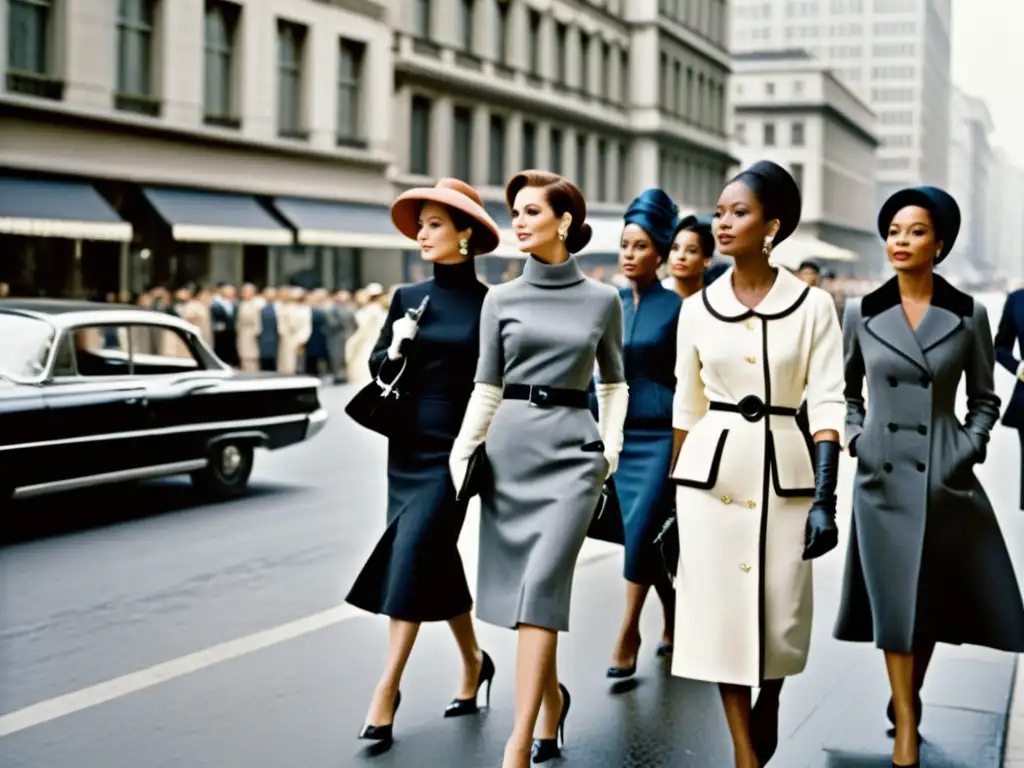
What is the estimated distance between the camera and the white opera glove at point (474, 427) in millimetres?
5156

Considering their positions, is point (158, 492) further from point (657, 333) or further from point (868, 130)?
point (868, 130)

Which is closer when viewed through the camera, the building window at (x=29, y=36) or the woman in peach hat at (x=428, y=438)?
the woman in peach hat at (x=428, y=438)

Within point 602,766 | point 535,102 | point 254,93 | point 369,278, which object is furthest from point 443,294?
point 535,102

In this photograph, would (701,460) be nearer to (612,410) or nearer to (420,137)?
(612,410)

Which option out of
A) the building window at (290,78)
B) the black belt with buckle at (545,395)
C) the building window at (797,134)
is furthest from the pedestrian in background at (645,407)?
the building window at (797,134)

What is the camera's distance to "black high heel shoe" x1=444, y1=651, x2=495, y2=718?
5.87 m

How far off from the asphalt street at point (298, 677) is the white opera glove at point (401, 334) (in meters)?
1.39

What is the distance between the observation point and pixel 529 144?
174 feet

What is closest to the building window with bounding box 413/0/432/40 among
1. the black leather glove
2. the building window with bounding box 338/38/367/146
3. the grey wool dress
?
the building window with bounding box 338/38/367/146

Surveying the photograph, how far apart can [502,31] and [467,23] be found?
9.20 ft

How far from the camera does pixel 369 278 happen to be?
132ft

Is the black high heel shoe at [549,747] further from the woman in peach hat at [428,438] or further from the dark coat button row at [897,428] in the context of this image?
the dark coat button row at [897,428]

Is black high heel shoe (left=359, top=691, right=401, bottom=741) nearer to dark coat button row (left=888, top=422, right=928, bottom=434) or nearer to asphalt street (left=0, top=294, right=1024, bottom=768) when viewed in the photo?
asphalt street (left=0, top=294, right=1024, bottom=768)

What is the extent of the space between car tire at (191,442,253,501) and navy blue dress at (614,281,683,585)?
20.6 ft
